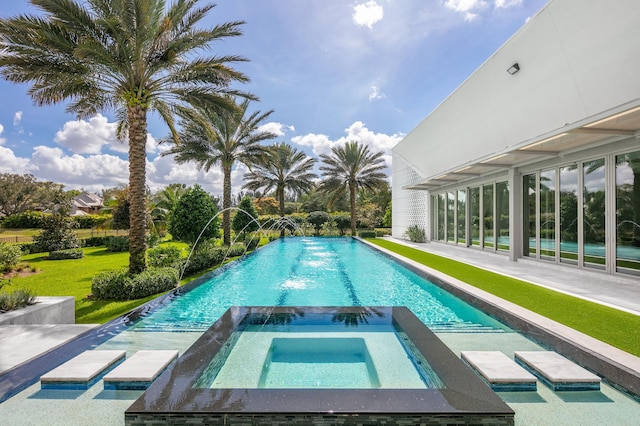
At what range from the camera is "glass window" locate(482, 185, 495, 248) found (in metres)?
13.9

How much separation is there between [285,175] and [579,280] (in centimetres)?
2153

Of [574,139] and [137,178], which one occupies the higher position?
[574,139]

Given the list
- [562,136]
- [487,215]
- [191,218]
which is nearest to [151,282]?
[191,218]

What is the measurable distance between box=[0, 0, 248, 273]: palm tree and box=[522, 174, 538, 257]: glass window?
422 inches

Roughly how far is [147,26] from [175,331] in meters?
7.54

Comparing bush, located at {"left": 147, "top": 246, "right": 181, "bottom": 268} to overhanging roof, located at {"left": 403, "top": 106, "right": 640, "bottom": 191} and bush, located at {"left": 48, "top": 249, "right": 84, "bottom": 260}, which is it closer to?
bush, located at {"left": 48, "top": 249, "right": 84, "bottom": 260}

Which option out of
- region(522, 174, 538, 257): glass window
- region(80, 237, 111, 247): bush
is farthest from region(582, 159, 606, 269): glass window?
region(80, 237, 111, 247): bush

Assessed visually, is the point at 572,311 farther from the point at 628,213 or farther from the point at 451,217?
the point at 451,217

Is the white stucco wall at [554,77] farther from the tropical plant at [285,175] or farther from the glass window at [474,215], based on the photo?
the tropical plant at [285,175]

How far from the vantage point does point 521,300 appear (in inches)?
237

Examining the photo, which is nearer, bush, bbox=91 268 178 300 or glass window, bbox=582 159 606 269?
bush, bbox=91 268 178 300

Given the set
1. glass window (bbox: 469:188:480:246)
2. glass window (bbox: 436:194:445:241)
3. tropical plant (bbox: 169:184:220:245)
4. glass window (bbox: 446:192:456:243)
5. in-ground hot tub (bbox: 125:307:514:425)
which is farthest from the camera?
glass window (bbox: 436:194:445:241)

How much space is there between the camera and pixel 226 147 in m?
17.4

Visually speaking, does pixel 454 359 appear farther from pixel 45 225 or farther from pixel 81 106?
pixel 45 225
